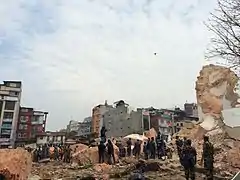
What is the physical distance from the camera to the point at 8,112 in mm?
59844

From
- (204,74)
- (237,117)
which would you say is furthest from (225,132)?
(204,74)

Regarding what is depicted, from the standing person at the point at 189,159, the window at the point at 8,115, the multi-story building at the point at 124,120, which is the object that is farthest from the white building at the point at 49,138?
the standing person at the point at 189,159

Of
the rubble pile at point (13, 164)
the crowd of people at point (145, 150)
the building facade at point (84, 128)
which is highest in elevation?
the building facade at point (84, 128)

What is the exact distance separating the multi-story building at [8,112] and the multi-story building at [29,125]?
2107 mm

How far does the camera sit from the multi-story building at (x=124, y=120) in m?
58.6

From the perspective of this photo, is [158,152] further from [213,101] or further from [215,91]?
[215,91]

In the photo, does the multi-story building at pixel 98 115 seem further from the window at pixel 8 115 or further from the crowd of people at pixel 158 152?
the crowd of people at pixel 158 152

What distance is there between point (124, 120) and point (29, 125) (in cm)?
1872

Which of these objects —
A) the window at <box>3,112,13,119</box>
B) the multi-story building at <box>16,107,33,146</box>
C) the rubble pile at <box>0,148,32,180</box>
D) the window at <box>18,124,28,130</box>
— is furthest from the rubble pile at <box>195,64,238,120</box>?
the window at <box>18,124,28,130</box>

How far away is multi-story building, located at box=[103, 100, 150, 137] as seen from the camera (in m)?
58.6

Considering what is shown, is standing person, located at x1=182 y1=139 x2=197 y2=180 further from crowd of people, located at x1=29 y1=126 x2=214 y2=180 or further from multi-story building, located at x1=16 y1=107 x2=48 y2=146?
multi-story building, located at x1=16 y1=107 x2=48 y2=146

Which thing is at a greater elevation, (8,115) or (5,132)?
(8,115)

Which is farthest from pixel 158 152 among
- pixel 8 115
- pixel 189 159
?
pixel 8 115

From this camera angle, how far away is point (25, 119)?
211 ft
